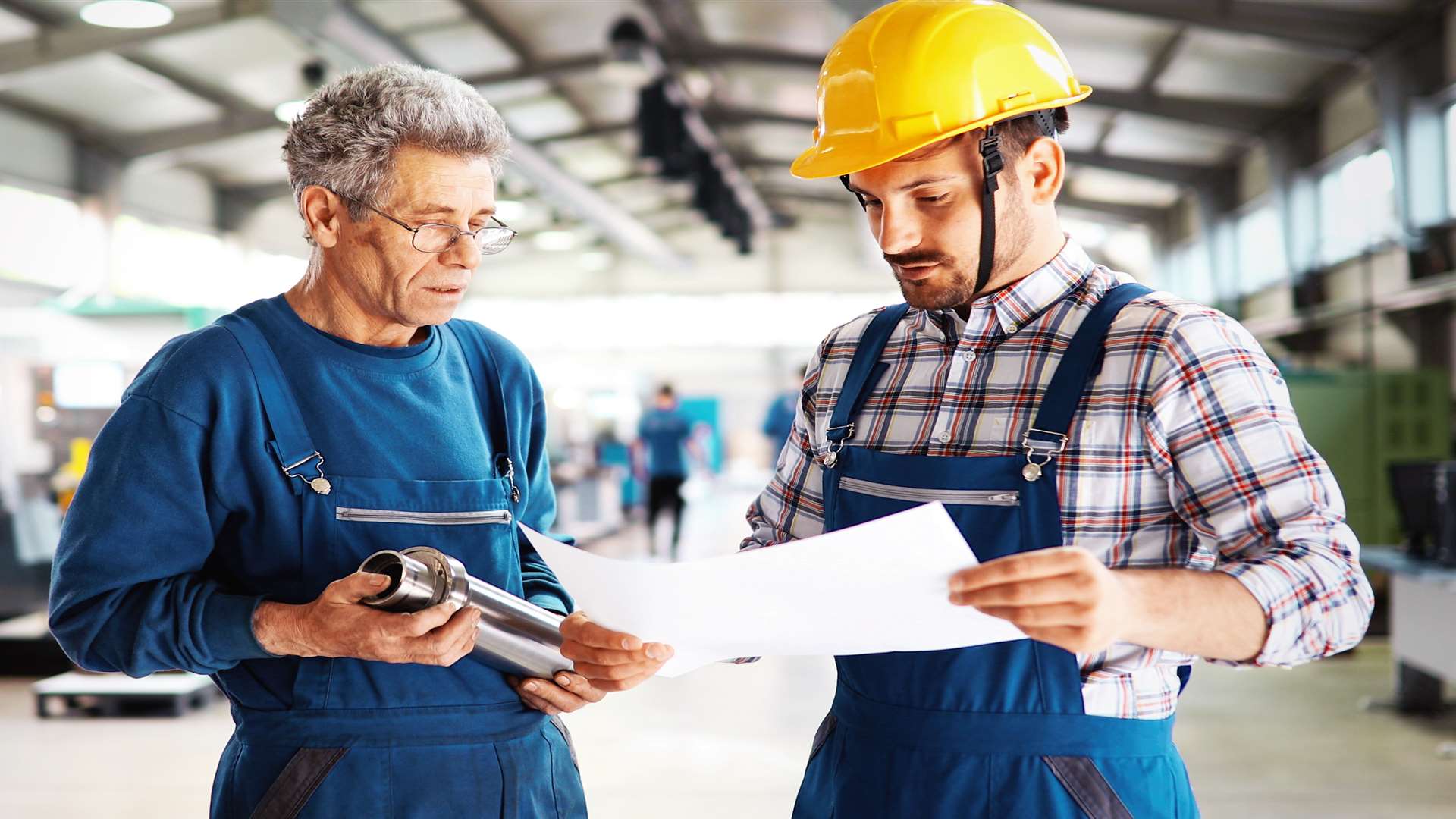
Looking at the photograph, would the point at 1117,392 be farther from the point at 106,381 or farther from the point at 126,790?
the point at 106,381

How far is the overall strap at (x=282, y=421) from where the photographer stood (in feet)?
4.74

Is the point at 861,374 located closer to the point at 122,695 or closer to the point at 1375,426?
the point at 122,695

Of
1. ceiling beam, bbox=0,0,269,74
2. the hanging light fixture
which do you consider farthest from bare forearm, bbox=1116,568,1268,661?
ceiling beam, bbox=0,0,269,74

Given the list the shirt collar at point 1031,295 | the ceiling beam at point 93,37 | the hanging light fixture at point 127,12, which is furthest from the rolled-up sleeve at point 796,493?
the ceiling beam at point 93,37

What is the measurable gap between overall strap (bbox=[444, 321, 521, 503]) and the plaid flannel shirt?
18.5 inches

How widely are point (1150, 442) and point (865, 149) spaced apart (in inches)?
18.1

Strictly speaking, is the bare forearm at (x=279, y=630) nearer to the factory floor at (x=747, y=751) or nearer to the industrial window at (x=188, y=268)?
the factory floor at (x=747, y=751)

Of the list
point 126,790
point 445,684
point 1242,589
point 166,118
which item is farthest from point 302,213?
point 166,118

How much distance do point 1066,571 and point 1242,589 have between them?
0.20 m

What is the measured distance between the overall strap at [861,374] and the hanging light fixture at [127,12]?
5958 millimetres

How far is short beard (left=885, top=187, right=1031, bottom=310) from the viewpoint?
4.34ft

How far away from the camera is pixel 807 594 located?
1107 millimetres

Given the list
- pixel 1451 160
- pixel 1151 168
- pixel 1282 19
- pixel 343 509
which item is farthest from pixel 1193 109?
pixel 343 509

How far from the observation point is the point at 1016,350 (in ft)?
4.41
